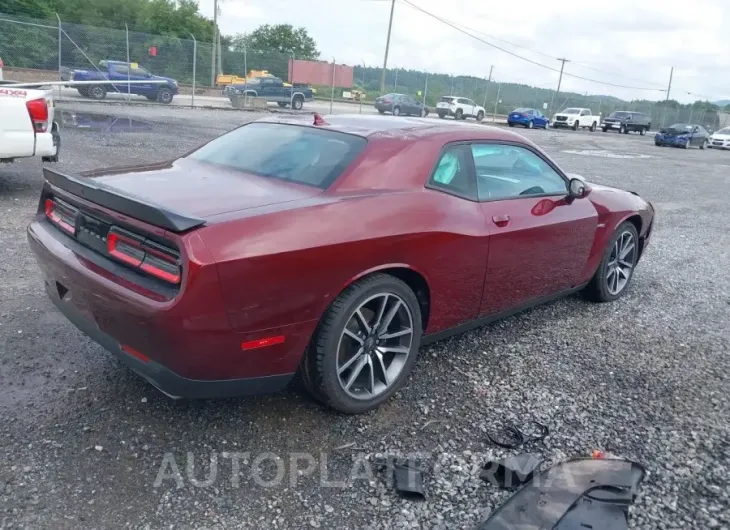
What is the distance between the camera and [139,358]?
264 cm

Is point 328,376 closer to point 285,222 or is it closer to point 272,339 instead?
point 272,339

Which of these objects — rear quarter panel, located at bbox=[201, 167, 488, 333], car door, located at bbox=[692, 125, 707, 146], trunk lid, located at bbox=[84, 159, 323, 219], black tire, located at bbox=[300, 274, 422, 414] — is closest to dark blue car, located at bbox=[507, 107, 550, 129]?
car door, located at bbox=[692, 125, 707, 146]

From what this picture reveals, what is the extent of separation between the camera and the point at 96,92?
23531mm

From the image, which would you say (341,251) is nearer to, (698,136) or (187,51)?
(187,51)

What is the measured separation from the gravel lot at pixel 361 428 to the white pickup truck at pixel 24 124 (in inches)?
89.6

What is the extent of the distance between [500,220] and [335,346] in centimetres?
136

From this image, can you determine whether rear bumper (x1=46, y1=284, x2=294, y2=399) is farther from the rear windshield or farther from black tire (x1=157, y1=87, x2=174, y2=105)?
black tire (x1=157, y1=87, x2=174, y2=105)

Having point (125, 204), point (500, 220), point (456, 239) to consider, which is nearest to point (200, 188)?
point (125, 204)

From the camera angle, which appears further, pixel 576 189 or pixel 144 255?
pixel 576 189

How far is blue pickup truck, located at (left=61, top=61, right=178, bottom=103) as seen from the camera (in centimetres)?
2348

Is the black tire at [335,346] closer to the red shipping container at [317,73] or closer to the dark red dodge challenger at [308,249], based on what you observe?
the dark red dodge challenger at [308,249]

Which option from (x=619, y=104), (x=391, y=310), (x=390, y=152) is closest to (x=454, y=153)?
(x=390, y=152)

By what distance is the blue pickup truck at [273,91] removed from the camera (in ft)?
97.2

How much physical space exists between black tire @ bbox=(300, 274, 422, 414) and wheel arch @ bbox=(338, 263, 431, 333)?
0.04 m
